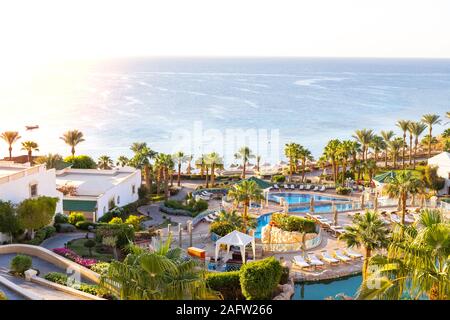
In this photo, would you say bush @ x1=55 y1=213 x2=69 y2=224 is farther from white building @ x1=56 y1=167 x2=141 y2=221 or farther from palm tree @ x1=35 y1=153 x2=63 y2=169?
palm tree @ x1=35 y1=153 x2=63 y2=169

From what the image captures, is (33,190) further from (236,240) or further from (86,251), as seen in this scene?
(236,240)

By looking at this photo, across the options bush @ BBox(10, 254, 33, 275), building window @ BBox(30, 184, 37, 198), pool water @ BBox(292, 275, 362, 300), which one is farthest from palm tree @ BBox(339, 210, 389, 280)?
building window @ BBox(30, 184, 37, 198)

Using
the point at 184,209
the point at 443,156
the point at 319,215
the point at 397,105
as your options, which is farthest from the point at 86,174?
the point at 397,105

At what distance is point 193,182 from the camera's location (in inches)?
2060

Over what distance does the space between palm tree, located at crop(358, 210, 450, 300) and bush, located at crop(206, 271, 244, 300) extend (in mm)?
11066

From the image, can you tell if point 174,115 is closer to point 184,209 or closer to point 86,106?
point 86,106

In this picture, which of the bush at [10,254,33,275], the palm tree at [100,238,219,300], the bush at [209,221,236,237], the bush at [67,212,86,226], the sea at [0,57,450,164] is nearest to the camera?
the palm tree at [100,238,219,300]

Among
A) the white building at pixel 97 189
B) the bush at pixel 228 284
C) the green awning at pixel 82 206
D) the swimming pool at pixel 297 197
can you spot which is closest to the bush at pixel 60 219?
the green awning at pixel 82 206

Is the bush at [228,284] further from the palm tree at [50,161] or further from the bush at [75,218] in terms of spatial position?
the palm tree at [50,161]

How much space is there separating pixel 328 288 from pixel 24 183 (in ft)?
57.4

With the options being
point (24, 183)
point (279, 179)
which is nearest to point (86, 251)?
point (24, 183)

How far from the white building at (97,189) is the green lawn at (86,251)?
343 inches

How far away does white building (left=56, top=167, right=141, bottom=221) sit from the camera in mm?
35938

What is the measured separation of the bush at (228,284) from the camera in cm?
2006
